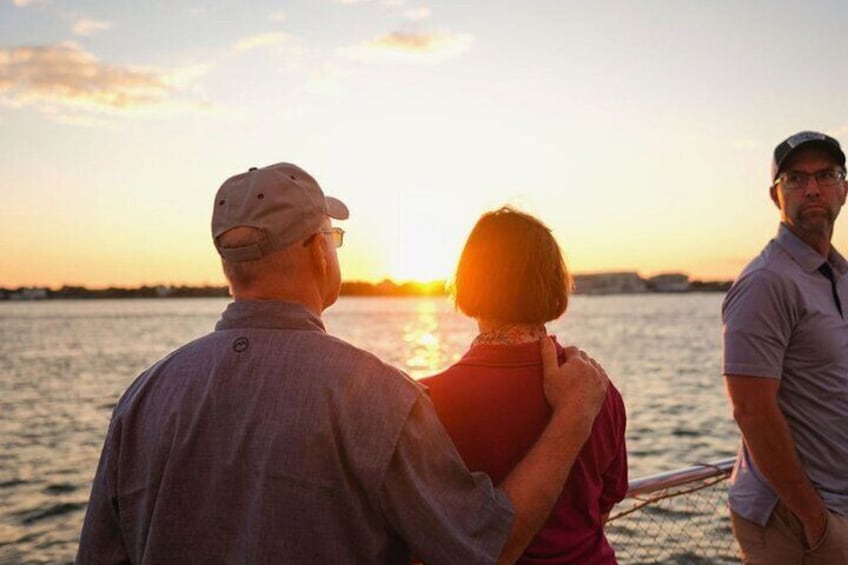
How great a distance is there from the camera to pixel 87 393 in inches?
1201

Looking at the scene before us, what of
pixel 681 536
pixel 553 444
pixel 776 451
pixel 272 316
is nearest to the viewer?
pixel 272 316

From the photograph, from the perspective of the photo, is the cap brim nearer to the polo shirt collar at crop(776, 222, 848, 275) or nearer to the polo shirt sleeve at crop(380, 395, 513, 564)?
the polo shirt sleeve at crop(380, 395, 513, 564)

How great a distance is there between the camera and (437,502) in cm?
176

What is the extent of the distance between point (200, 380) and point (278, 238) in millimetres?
349

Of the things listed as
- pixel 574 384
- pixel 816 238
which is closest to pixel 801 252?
pixel 816 238

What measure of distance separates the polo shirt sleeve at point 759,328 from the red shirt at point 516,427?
1.11 metres

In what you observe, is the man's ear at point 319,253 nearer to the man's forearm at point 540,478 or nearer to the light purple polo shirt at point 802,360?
the man's forearm at point 540,478

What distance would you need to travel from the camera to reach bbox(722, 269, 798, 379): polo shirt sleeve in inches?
122

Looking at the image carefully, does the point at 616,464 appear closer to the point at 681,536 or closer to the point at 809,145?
the point at 809,145

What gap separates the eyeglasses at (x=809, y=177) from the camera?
10.9 feet

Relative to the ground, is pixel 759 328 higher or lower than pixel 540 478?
higher

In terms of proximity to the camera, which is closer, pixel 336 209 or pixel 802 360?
pixel 336 209

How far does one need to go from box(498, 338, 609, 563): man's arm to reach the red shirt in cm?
7

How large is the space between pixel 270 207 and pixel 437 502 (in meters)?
0.73
